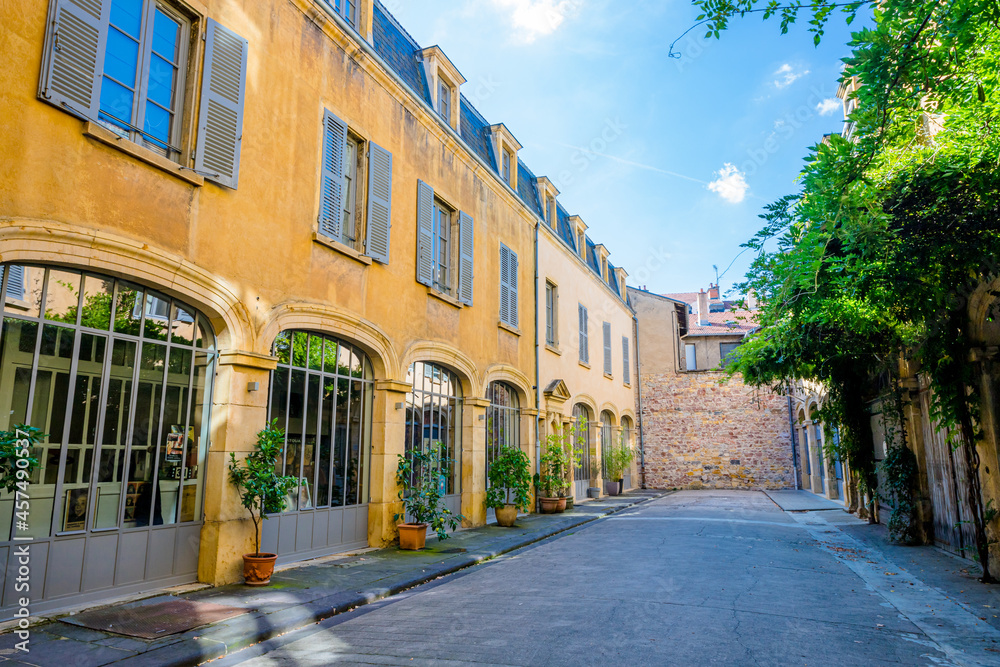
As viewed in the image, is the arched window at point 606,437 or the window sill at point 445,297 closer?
the window sill at point 445,297

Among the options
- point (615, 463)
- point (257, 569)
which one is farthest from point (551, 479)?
point (257, 569)

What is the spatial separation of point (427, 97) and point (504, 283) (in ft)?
13.1

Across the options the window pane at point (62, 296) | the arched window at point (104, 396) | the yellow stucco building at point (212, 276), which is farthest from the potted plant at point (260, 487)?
the window pane at point (62, 296)

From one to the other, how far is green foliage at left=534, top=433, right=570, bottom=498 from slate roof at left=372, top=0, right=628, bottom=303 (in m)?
5.43

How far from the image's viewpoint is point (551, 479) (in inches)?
560

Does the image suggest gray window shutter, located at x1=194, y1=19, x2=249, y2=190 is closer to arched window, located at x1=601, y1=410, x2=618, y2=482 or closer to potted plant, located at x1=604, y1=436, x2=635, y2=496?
arched window, located at x1=601, y1=410, x2=618, y2=482

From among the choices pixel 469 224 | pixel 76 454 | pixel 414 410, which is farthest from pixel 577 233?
pixel 76 454

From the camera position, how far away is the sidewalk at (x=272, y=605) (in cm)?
412

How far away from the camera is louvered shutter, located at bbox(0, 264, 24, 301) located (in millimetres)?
4789

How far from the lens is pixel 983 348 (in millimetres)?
6426

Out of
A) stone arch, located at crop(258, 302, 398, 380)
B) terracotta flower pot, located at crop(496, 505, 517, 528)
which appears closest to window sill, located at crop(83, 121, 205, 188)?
stone arch, located at crop(258, 302, 398, 380)

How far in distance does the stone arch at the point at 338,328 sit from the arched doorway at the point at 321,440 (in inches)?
7.6

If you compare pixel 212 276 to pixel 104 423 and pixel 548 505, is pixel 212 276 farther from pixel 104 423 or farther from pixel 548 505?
pixel 548 505

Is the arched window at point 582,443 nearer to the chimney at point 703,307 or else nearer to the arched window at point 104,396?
the arched window at point 104,396
